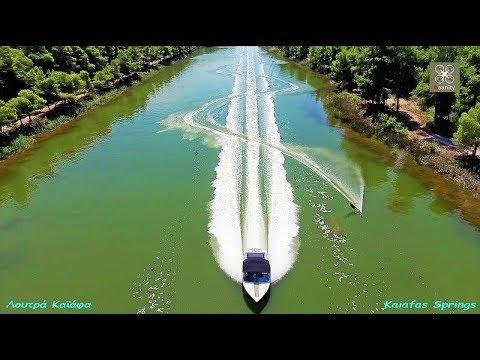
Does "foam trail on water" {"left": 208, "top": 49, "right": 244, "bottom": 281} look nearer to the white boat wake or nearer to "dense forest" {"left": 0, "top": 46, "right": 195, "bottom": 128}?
the white boat wake

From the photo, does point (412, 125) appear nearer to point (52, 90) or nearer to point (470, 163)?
point (470, 163)

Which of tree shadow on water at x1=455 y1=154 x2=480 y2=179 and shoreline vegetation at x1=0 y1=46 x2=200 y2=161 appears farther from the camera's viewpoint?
shoreline vegetation at x1=0 y1=46 x2=200 y2=161

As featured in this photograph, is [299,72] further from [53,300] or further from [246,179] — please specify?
[53,300]

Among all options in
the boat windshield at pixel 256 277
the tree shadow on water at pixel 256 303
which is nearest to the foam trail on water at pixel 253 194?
the boat windshield at pixel 256 277

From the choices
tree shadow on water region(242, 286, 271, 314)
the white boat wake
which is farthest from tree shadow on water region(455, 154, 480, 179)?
tree shadow on water region(242, 286, 271, 314)

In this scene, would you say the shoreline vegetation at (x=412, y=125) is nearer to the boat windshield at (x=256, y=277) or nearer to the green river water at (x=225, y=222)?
the green river water at (x=225, y=222)
